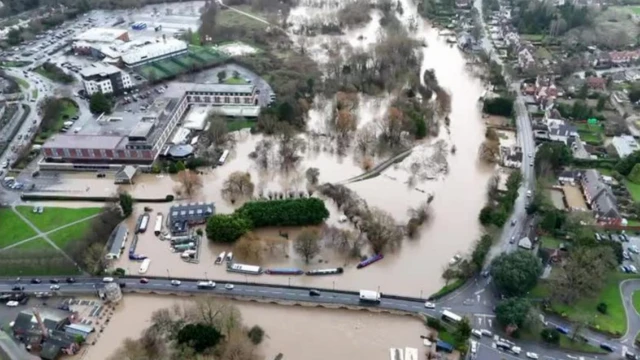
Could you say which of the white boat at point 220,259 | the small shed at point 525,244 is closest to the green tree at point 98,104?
the white boat at point 220,259

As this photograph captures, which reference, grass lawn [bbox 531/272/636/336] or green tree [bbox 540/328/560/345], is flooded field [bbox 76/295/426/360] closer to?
green tree [bbox 540/328/560/345]

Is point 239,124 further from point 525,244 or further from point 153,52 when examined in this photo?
point 525,244

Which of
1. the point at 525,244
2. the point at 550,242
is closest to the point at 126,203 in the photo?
the point at 525,244

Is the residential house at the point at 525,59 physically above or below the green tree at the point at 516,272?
above

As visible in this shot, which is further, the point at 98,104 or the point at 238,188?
the point at 98,104

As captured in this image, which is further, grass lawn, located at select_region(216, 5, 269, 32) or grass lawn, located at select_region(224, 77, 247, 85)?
grass lawn, located at select_region(216, 5, 269, 32)

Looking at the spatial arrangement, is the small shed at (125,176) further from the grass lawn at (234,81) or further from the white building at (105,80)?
the grass lawn at (234,81)

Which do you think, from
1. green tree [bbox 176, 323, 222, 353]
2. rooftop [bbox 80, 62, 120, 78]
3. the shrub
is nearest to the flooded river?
green tree [bbox 176, 323, 222, 353]
